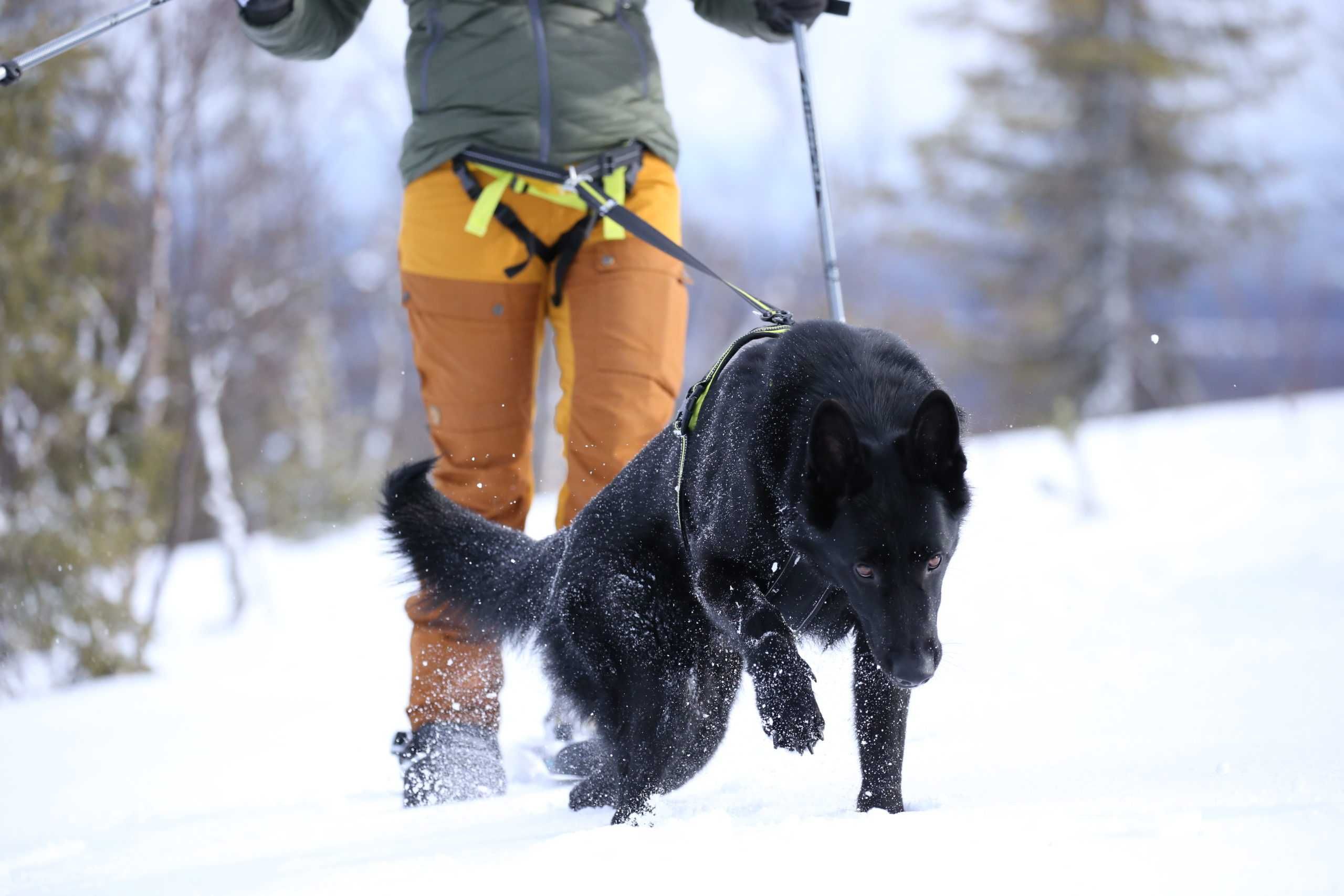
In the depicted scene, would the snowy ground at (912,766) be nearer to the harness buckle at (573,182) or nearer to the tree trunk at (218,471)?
the tree trunk at (218,471)

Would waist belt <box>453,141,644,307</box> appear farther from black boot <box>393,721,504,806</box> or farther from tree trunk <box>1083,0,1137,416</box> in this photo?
tree trunk <box>1083,0,1137,416</box>

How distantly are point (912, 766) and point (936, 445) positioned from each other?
1041 millimetres

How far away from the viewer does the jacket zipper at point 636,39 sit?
114 inches

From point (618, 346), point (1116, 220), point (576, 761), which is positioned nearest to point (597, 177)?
point (618, 346)

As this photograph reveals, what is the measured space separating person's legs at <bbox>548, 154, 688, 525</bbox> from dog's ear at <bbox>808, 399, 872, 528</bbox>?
3.14 feet

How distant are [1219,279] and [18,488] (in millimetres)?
17259

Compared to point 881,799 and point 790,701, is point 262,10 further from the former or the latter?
point 881,799

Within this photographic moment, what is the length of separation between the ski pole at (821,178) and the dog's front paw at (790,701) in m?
0.92

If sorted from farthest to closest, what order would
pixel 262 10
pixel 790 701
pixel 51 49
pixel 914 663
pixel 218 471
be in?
1. pixel 218 471
2. pixel 262 10
3. pixel 51 49
4. pixel 790 701
5. pixel 914 663

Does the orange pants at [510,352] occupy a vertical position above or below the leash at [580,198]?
below

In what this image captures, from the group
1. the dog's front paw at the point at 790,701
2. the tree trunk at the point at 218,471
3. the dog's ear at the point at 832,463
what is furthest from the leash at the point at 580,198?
the tree trunk at the point at 218,471

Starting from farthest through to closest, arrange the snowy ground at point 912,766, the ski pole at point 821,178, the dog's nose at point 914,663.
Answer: the ski pole at point 821,178
the dog's nose at point 914,663
the snowy ground at point 912,766

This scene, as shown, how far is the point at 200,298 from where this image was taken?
8.23 metres

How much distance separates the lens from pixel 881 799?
2.12m
